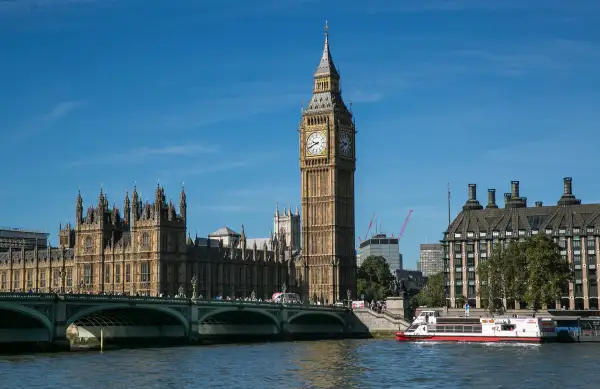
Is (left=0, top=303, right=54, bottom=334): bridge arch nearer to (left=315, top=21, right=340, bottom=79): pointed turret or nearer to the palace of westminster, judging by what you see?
the palace of westminster

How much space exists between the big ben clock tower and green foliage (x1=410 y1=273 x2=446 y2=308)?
526 inches

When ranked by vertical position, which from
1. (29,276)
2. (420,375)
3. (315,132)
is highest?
(315,132)

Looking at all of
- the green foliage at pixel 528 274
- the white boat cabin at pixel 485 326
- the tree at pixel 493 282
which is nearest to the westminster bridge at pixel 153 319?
the white boat cabin at pixel 485 326

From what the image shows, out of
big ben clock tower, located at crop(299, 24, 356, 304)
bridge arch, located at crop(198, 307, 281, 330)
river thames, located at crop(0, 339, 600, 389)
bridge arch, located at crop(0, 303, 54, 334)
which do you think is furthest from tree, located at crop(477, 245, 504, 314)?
bridge arch, located at crop(0, 303, 54, 334)

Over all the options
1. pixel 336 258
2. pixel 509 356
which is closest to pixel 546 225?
pixel 336 258

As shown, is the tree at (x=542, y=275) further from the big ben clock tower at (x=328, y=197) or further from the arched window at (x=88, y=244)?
the arched window at (x=88, y=244)

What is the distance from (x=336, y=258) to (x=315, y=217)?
8.12m

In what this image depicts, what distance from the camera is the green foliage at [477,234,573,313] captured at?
132750 mm

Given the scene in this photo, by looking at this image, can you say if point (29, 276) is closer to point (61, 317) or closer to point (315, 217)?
point (315, 217)

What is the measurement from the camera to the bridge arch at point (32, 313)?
298ft

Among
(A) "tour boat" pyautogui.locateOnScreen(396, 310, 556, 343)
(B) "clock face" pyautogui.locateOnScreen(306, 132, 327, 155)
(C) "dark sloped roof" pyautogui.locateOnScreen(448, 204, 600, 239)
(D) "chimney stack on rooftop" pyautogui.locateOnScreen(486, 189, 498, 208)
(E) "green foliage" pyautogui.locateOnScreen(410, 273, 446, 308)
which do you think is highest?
(B) "clock face" pyautogui.locateOnScreen(306, 132, 327, 155)

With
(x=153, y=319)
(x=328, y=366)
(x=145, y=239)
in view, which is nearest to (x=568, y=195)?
(x=145, y=239)

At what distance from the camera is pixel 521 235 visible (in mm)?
160375

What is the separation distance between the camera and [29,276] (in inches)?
6531
